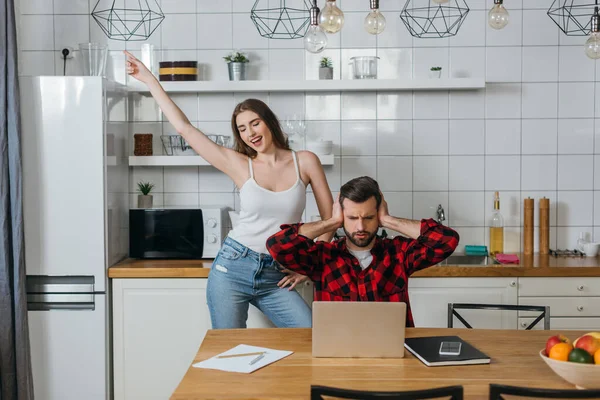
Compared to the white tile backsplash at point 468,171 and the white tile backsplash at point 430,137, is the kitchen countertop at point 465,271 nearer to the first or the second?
the white tile backsplash at point 468,171

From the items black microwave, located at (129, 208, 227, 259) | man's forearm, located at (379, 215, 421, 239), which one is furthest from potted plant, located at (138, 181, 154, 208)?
man's forearm, located at (379, 215, 421, 239)

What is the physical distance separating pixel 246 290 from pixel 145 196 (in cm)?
115

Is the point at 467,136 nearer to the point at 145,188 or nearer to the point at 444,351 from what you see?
the point at 145,188

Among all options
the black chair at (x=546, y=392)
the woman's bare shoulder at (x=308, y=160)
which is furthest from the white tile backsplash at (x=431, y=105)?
the black chair at (x=546, y=392)

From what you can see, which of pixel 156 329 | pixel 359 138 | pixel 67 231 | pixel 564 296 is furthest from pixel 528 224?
pixel 67 231

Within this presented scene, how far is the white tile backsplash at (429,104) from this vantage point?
417cm

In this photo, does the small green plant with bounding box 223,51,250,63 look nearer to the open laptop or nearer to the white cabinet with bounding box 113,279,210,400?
the white cabinet with bounding box 113,279,210,400

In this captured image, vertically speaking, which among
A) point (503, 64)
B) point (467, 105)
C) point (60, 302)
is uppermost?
point (503, 64)

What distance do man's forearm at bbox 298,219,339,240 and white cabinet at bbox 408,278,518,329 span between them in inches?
40.3

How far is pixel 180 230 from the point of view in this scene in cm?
394

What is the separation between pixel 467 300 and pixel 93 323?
1.78 meters

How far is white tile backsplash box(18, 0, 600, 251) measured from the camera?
13.7 feet

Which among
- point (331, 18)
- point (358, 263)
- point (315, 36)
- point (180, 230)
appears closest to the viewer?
point (331, 18)

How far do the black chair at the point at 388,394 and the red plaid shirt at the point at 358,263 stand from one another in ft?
3.01
